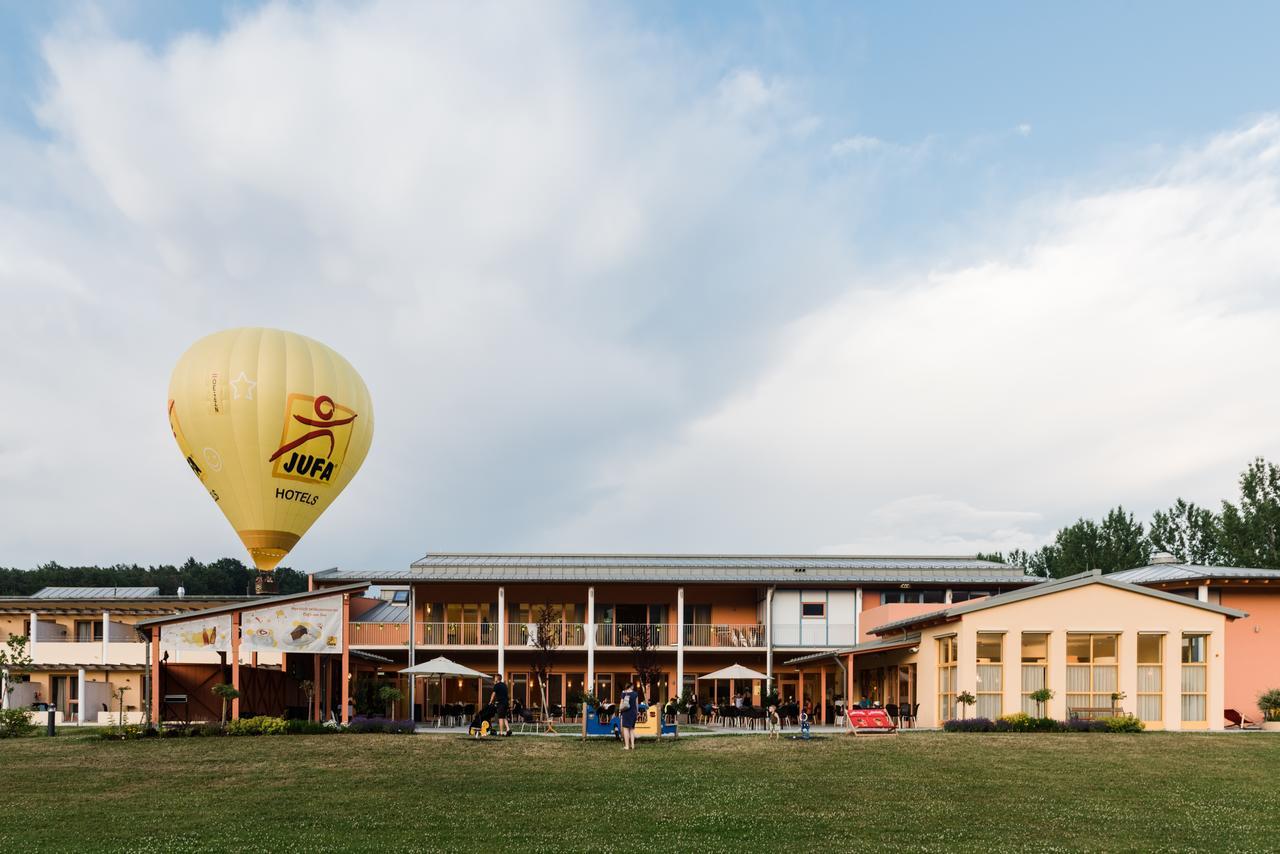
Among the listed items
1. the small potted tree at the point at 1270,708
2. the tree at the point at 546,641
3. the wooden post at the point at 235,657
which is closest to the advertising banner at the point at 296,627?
the wooden post at the point at 235,657

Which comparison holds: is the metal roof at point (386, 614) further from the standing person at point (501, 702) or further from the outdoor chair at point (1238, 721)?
the outdoor chair at point (1238, 721)

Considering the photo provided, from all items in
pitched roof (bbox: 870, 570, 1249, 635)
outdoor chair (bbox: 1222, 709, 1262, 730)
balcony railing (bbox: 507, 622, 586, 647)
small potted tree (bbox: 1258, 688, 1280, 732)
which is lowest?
outdoor chair (bbox: 1222, 709, 1262, 730)

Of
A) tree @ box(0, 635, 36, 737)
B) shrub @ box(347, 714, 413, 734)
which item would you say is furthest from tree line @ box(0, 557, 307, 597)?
shrub @ box(347, 714, 413, 734)

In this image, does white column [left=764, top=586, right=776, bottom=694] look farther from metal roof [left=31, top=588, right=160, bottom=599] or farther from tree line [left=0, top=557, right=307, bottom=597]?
tree line [left=0, top=557, right=307, bottom=597]

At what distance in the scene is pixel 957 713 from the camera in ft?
95.2

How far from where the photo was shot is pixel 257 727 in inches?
1023

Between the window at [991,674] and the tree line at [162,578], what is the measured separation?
66.7m

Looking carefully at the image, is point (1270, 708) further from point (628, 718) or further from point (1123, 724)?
point (628, 718)

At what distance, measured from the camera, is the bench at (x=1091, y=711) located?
28562 mm

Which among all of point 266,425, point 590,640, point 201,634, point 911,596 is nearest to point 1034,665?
point 911,596

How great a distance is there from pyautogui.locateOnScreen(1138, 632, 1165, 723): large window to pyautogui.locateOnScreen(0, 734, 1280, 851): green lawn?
5.36 meters

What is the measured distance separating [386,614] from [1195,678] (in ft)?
93.4

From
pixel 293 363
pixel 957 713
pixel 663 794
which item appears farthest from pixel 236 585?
pixel 663 794

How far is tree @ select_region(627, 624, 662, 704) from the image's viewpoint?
116 feet
